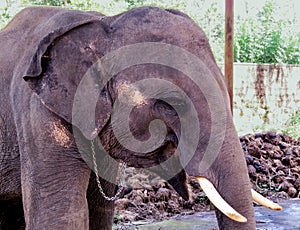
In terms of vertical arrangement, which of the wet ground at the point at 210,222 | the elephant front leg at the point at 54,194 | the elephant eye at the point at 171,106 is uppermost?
the elephant eye at the point at 171,106

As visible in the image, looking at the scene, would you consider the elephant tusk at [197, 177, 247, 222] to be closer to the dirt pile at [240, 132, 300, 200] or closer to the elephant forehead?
the elephant forehead

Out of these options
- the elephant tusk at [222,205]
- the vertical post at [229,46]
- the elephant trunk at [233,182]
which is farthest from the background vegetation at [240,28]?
the elephant tusk at [222,205]

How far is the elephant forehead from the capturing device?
9.27 feet

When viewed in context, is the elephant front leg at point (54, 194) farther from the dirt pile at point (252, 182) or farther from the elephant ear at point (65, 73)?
the dirt pile at point (252, 182)

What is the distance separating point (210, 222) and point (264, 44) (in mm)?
6714

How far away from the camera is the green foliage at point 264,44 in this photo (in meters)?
11.5

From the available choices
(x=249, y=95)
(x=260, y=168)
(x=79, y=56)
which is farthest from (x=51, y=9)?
(x=249, y=95)

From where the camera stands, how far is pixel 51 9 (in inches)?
131

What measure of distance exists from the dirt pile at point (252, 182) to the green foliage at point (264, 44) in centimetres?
322

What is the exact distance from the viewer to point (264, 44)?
38.4 feet

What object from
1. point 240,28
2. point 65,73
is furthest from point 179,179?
point 240,28

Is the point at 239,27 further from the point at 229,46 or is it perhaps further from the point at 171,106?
the point at 171,106

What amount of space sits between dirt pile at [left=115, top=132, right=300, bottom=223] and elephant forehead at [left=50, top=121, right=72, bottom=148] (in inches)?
106

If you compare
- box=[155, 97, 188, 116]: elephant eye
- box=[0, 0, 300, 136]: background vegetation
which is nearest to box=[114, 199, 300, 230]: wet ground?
box=[155, 97, 188, 116]: elephant eye
